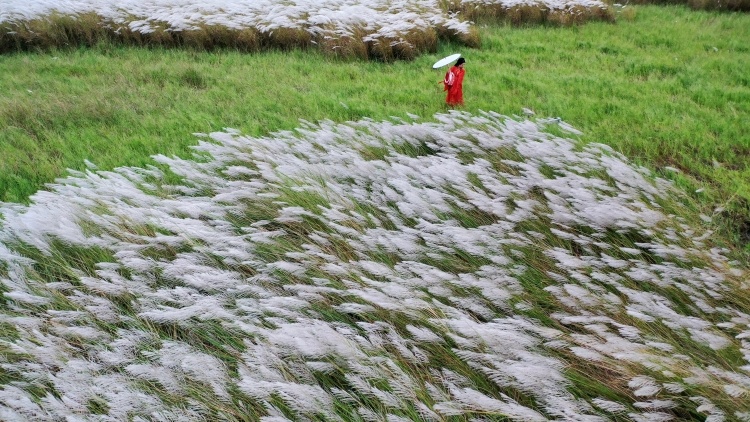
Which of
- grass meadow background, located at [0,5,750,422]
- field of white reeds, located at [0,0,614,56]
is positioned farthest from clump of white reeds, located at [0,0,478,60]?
grass meadow background, located at [0,5,750,422]

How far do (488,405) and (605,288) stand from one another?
113 centimetres

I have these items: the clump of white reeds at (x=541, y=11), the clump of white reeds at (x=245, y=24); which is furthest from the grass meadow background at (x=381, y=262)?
the clump of white reeds at (x=541, y=11)

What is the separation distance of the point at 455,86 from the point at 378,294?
3.31 m

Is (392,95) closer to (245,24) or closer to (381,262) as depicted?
(381,262)

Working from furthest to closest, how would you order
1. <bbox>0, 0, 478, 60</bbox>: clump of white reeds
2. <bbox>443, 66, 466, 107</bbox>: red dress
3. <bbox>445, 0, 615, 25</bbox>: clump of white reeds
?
<bbox>445, 0, 615, 25</bbox>: clump of white reeds < <bbox>0, 0, 478, 60</bbox>: clump of white reeds < <bbox>443, 66, 466, 107</bbox>: red dress

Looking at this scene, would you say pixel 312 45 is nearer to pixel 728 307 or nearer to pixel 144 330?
pixel 144 330

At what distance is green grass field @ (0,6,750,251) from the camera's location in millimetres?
4488

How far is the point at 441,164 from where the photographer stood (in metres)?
3.83

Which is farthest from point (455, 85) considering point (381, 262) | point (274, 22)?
point (274, 22)

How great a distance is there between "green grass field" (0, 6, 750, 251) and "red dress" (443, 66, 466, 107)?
16cm

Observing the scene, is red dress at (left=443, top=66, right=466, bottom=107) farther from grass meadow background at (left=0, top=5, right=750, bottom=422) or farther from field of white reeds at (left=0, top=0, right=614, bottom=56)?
field of white reeds at (left=0, top=0, right=614, bottom=56)

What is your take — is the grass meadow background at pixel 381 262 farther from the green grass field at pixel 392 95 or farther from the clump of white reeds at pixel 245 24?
the clump of white reeds at pixel 245 24

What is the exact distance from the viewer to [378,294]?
2.62 metres

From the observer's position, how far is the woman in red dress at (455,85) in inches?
212
